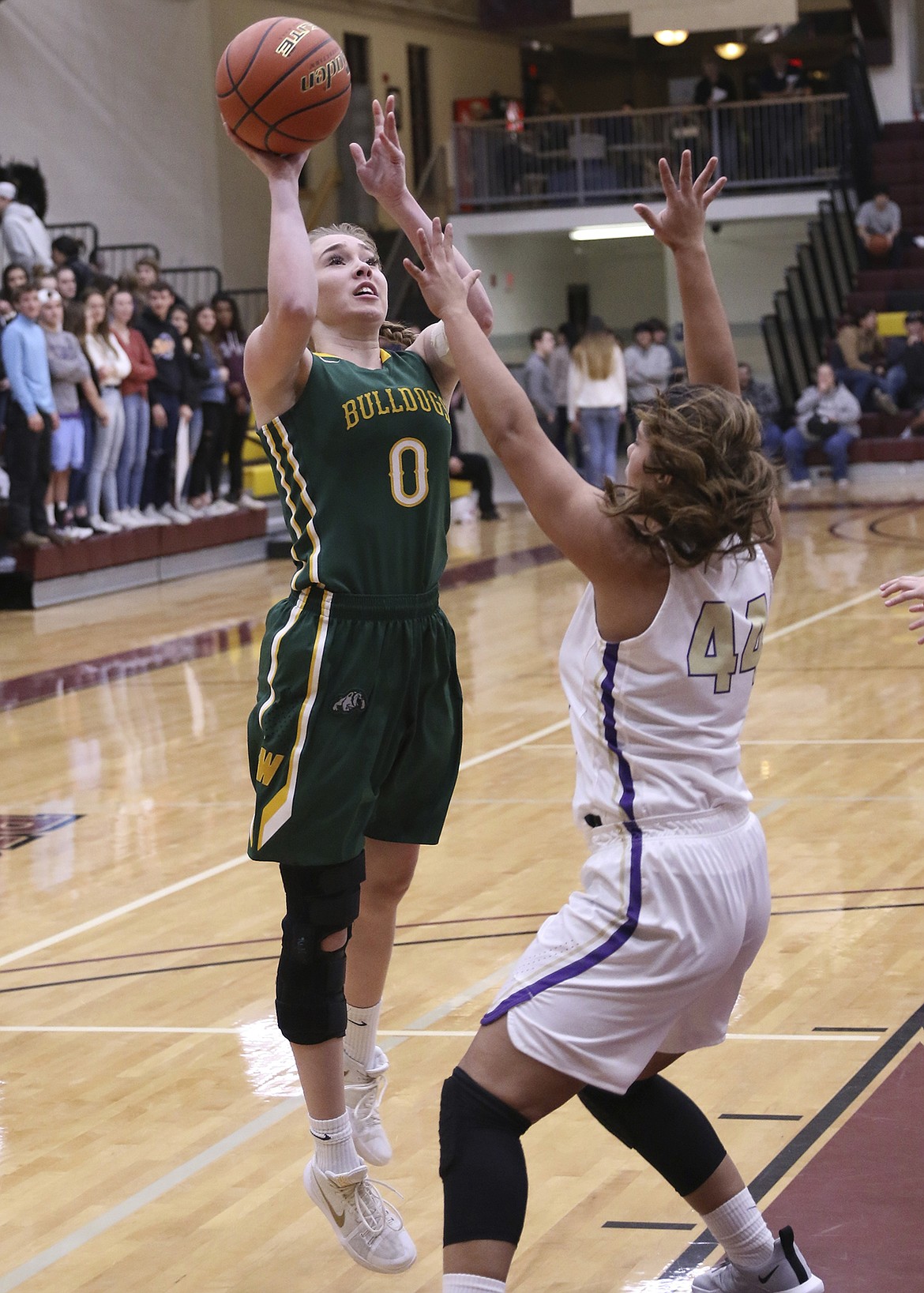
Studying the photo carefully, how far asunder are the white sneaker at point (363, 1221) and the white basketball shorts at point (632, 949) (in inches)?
26.9

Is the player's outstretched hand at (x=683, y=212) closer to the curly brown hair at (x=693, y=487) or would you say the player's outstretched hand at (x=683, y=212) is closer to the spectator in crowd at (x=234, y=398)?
the curly brown hair at (x=693, y=487)

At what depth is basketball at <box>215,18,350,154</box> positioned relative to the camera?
2979mm

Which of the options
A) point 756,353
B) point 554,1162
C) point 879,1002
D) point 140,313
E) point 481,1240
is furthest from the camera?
point 756,353

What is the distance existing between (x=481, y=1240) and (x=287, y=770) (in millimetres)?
897

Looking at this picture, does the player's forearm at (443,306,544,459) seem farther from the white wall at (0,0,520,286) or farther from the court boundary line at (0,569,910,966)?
the white wall at (0,0,520,286)

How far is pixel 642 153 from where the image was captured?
2106cm

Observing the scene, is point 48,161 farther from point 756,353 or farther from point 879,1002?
point 879,1002

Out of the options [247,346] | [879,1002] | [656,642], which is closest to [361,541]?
[247,346]

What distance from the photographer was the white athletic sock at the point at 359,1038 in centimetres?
→ 324

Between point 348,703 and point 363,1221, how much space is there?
802 mm

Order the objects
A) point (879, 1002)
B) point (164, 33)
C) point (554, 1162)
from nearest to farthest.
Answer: point (554, 1162) < point (879, 1002) < point (164, 33)

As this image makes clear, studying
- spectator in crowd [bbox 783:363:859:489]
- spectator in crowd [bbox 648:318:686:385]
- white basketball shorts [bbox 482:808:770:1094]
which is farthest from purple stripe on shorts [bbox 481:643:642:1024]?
spectator in crowd [bbox 648:318:686:385]

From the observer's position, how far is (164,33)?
18797 mm

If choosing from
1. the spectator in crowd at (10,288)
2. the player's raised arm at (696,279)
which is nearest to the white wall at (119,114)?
the spectator in crowd at (10,288)
